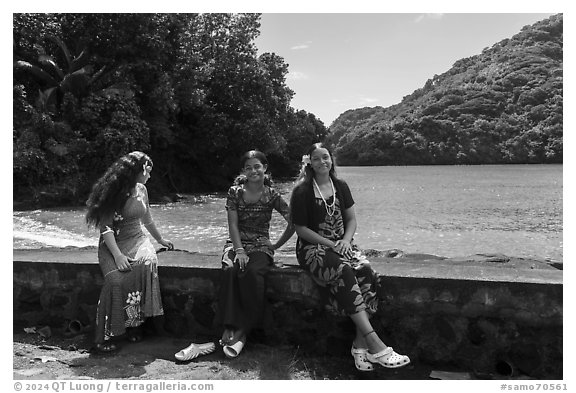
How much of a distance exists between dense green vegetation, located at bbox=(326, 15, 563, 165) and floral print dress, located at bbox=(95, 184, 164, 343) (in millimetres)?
54573

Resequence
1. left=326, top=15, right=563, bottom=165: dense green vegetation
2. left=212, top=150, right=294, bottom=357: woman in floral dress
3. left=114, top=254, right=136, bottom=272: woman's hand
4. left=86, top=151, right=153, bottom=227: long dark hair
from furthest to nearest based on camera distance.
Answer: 1. left=326, top=15, right=563, bottom=165: dense green vegetation
2. left=86, top=151, right=153, bottom=227: long dark hair
3. left=114, top=254, right=136, bottom=272: woman's hand
4. left=212, top=150, right=294, bottom=357: woman in floral dress

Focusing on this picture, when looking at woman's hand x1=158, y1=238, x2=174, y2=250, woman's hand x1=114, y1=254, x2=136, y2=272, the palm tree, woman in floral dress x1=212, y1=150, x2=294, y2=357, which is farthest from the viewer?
the palm tree

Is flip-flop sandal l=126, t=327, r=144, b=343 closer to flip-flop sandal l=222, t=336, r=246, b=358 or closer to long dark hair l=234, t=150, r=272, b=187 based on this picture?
flip-flop sandal l=222, t=336, r=246, b=358

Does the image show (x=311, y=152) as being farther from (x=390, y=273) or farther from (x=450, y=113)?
(x=450, y=113)

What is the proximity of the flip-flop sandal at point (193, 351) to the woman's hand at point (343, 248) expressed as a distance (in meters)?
1.04

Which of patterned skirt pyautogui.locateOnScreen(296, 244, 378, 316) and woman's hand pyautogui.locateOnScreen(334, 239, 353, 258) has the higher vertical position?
woman's hand pyautogui.locateOnScreen(334, 239, 353, 258)

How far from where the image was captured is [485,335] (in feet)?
9.95

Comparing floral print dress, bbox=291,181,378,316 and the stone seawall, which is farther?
floral print dress, bbox=291,181,378,316

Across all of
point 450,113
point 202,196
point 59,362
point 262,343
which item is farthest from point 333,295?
point 450,113

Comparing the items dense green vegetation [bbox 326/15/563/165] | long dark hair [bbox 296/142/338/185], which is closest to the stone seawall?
long dark hair [bbox 296/142/338/185]

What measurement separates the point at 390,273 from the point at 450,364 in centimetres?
64

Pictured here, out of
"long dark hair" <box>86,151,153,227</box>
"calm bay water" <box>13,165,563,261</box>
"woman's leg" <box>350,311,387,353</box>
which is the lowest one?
"calm bay water" <box>13,165,563,261</box>

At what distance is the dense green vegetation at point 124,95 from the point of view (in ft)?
59.4

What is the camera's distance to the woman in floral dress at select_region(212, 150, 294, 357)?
10.9ft
